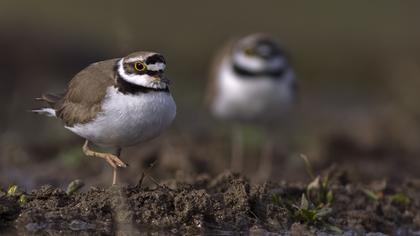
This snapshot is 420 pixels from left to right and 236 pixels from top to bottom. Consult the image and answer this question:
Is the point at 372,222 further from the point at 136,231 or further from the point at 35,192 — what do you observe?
the point at 35,192

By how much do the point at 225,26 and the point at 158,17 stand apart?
143cm

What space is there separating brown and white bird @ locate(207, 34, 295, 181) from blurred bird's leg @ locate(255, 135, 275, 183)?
0.5 inches

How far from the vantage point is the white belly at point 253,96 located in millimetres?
11883

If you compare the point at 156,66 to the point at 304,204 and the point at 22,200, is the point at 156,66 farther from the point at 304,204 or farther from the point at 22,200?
the point at 304,204

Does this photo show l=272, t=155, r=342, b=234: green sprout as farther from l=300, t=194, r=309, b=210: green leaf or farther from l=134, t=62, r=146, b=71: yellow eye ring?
l=134, t=62, r=146, b=71: yellow eye ring

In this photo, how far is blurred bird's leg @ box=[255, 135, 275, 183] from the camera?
11301 mm

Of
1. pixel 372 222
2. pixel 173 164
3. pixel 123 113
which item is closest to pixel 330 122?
pixel 173 164

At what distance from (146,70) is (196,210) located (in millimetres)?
1101

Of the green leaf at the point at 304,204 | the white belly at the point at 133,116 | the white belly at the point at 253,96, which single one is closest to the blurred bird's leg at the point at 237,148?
the white belly at the point at 253,96

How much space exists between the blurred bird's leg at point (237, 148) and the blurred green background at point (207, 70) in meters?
0.14

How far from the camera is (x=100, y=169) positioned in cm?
1038

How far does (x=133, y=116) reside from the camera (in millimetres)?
7129

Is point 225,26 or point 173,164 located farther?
point 225,26

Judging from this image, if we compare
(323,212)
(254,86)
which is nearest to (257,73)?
(254,86)
